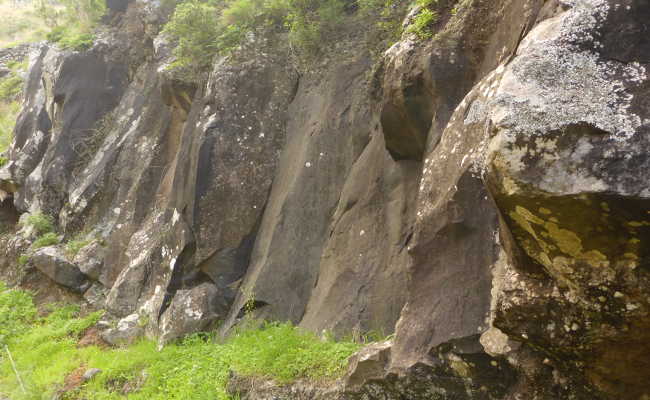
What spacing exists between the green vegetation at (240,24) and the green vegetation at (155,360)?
15.6 ft

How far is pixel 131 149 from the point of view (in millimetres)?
12672

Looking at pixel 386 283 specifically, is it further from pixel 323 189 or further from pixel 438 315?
pixel 323 189

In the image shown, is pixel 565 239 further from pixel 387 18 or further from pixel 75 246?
pixel 75 246

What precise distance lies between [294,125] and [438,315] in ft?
17.2

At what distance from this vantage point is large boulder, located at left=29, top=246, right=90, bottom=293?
11.6 meters

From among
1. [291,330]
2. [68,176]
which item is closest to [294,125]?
[291,330]

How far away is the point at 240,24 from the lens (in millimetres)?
9977

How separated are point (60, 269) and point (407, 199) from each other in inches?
348

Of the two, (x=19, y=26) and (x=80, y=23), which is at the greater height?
(x=19, y=26)

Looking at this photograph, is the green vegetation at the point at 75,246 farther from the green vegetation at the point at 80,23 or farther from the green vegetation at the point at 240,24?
the green vegetation at the point at 80,23

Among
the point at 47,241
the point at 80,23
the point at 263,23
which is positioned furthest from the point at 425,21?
the point at 80,23

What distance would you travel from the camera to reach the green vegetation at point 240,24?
8.74m

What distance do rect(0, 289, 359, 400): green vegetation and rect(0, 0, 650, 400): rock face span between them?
0.92 feet

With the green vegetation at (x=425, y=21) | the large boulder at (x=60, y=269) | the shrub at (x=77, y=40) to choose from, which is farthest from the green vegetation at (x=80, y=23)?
the green vegetation at (x=425, y=21)
